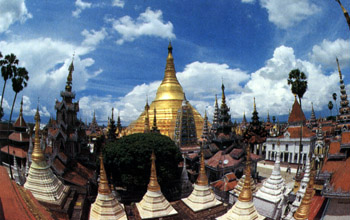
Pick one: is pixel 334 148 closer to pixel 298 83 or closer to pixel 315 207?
pixel 315 207

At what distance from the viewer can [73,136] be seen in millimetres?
22000

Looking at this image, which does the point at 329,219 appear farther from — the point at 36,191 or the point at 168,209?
the point at 36,191

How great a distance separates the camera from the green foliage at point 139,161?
18484 millimetres

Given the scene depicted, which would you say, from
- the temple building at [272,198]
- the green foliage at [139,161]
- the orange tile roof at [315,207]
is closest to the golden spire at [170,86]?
the green foliage at [139,161]

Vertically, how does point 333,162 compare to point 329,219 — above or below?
above

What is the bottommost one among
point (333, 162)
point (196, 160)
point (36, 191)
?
point (196, 160)

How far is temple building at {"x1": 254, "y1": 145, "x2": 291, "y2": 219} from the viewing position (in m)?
14.5

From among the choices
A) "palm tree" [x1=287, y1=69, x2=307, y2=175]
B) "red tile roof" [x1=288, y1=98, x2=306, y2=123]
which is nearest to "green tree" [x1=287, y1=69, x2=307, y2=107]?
"palm tree" [x1=287, y1=69, x2=307, y2=175]

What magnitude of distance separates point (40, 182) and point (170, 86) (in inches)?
1617

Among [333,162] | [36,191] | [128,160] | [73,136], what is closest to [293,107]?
[333,162]

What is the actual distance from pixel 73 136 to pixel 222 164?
1824 centimetres

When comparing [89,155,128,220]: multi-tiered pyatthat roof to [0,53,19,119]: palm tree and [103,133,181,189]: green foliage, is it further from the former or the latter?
[0,53,19,119]: palm tree

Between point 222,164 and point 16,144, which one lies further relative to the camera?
point 16,144

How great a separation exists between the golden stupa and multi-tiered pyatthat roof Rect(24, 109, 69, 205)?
29931 millimetres
